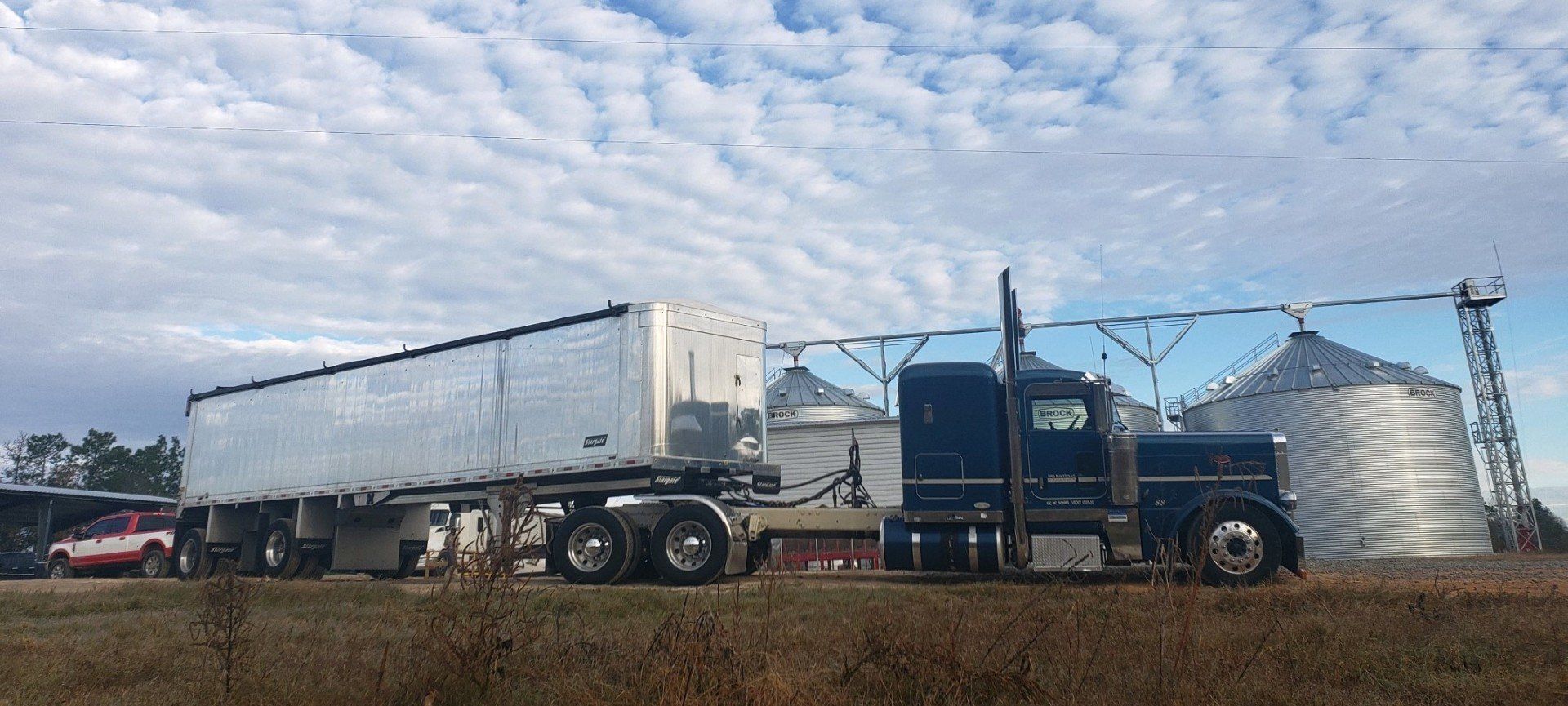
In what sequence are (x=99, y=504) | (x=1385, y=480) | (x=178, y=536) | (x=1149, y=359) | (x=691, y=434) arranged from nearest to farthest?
(x=691, y=434) < (x=178, y=536) < (x=1385, y=480) < (x=99, y=504) < (x=1149, y=359)

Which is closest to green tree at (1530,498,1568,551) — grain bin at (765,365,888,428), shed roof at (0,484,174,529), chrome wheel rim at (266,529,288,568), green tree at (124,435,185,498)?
grain bin at (765,365,888,428)

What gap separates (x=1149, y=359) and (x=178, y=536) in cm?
3176

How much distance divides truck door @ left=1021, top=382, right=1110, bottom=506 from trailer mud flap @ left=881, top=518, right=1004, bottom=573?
827mm

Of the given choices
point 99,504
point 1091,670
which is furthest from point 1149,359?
point 99,504

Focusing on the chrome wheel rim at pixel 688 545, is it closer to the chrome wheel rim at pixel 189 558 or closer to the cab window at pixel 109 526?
the chrome wheel rim at pixel 189 558

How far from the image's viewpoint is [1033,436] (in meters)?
12.3

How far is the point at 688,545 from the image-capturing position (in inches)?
504

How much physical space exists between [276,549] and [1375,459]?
27641mm

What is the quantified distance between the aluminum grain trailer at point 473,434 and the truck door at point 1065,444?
4151mm

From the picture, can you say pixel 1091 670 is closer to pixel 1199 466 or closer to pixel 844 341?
pixel 1199 466

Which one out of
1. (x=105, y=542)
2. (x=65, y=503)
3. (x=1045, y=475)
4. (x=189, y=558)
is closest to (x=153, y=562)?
(x=105, y=542)

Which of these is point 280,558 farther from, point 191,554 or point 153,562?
point 153,562

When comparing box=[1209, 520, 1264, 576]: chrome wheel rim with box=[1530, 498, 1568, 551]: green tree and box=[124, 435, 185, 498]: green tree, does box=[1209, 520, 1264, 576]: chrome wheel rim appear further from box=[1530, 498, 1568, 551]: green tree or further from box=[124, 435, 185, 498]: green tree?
box=[124, 435, 185, 498]: green tree

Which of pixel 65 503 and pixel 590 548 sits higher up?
pixel 65 503
